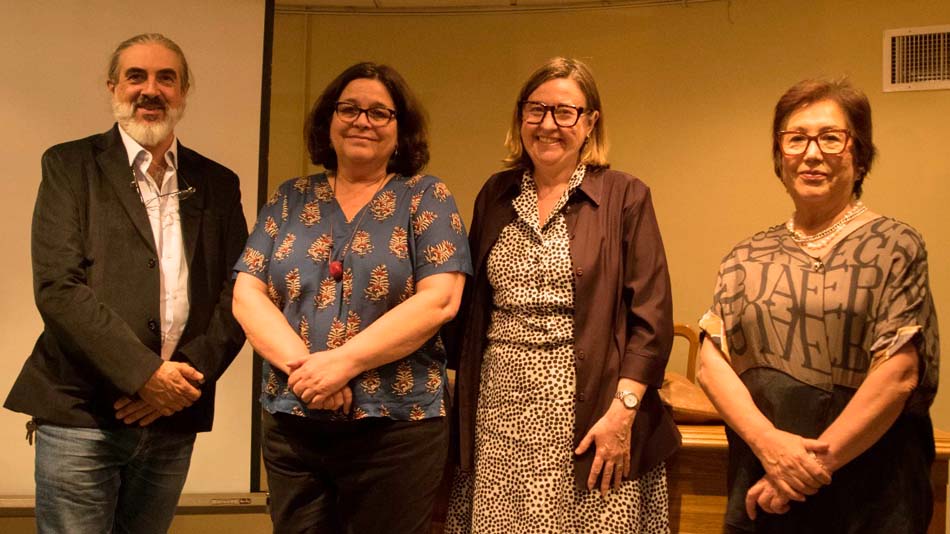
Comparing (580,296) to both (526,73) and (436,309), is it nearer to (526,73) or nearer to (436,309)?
(436,309)

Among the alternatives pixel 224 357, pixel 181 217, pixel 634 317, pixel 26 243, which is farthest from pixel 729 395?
pixel 26 243

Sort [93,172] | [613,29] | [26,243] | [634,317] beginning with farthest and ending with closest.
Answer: [613,29] < [26,243] < [93,172] < [634,317]

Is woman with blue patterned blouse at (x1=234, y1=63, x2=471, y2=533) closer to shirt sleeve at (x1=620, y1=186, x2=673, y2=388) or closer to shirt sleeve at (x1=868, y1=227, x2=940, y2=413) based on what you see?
shirt sleeve at (x1=620, y1=186, x2=673, y2=388)

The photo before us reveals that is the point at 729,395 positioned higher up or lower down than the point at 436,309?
lower down

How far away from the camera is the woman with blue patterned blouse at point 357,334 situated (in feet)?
6.28

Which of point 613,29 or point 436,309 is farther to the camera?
point 613,29

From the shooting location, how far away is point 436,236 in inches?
79.1

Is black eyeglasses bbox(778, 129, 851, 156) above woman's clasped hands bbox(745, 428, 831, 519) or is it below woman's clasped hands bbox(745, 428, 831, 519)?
above

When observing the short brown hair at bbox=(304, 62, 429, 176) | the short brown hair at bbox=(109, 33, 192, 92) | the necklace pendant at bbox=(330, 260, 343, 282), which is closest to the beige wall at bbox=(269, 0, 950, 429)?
the short brown hair at bbox=(109, 33, 192, 92)

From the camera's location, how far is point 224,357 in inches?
89.4

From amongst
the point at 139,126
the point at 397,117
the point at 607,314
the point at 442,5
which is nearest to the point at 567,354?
the point at 607,314

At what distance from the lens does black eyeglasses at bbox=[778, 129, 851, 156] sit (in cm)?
193

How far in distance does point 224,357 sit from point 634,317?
1.04 metres

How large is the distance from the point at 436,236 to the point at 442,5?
2.74 meters
